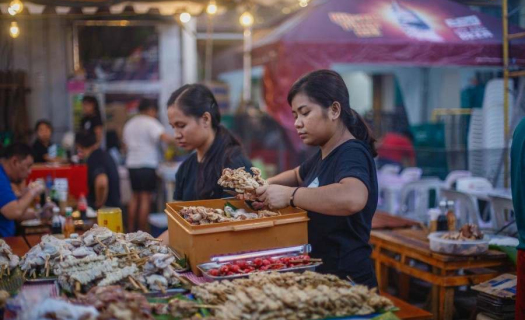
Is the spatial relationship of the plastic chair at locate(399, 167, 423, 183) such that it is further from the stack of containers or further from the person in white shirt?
the person in white shirt

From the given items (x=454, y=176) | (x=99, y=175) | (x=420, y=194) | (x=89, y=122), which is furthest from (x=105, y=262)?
(x=89, y=122)

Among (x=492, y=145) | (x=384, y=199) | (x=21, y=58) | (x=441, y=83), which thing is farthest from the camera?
(x=441, y=83)

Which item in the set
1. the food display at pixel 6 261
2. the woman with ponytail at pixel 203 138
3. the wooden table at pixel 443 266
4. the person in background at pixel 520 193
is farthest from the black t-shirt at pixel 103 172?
the person in background at pixel 520 193

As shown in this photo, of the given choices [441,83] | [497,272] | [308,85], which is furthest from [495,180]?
[308,85]

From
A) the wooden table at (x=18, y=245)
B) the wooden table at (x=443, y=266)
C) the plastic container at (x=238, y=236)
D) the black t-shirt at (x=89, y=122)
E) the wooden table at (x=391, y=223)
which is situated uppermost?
the black t-shirt at (x=89, y=122)

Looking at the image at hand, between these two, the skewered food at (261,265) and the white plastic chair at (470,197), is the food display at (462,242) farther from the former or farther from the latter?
the skewered food at (261,265)

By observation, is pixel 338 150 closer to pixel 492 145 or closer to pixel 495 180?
pixel 495 180

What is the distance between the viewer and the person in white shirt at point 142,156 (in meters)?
9.59

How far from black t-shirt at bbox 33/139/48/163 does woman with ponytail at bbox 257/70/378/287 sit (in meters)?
7.05

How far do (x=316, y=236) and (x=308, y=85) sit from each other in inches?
32.8

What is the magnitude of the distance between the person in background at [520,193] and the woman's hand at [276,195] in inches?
53.7

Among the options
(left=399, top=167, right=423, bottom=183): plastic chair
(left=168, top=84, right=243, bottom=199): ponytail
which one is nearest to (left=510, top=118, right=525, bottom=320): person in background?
(left=168, top=84, right=243, bottom=199): ponytail

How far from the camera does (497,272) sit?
5.12 meters

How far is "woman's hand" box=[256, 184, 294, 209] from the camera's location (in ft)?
10.0
